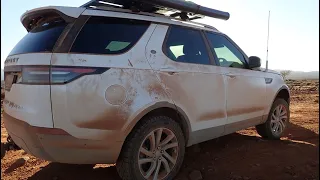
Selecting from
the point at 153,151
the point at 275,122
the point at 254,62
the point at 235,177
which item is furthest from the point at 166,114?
the point at 275,122

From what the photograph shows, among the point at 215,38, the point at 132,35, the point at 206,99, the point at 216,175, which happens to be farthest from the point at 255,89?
the point at 132,35

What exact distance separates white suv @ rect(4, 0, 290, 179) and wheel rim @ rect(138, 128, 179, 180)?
0.04 ft

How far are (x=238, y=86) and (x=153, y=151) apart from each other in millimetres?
1756

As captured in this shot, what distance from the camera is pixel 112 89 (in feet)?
9.08

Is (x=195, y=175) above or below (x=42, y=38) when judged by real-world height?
below

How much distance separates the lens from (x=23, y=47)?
311 centimetres

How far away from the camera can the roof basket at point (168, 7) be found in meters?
3.41

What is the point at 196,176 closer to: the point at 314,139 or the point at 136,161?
the point at 136,161

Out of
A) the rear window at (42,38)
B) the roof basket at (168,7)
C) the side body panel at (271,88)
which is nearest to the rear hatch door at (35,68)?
the rear window at (42,38)

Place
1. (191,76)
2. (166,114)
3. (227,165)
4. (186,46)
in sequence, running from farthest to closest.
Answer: (227,165) < (186,46) < (191,76) < (166,114)

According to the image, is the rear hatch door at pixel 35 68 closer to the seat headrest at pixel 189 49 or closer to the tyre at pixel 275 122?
the seat headrest at pixel 189 49

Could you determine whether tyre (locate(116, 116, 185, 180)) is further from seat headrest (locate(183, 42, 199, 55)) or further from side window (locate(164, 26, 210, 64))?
seat headrest (locate(183, 42, 199, 55))

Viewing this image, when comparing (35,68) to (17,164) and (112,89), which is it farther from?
(17,164)

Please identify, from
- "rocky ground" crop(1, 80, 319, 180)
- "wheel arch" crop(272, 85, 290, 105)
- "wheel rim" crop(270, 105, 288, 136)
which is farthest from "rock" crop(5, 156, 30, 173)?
"wheel arch" crop(272, 85, 290, 105)
